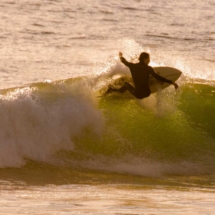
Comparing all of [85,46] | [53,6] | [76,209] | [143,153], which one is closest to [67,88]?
[143,153]

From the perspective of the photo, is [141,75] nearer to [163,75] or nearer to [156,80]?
→ [156,80]

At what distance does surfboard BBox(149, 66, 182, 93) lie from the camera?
1603 cm

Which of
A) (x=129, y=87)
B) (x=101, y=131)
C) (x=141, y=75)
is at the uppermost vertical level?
(x=141, y=75)

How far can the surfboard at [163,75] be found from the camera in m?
16.0

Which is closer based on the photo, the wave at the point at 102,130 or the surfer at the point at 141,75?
the wave at the point at 102,130

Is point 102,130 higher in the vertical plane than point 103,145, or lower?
higher

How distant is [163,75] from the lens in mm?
16344

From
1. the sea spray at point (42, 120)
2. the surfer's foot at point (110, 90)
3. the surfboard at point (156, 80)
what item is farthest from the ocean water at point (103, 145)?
the surfboard at point (156, 80)

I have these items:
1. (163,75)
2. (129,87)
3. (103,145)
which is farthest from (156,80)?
(103,145)

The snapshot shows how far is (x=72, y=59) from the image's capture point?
27000mm

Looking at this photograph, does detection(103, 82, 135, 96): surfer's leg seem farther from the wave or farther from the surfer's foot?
the wave

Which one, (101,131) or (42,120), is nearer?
(42,120)

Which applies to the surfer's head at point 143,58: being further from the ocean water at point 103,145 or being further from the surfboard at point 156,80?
the ocean water at point 103,145

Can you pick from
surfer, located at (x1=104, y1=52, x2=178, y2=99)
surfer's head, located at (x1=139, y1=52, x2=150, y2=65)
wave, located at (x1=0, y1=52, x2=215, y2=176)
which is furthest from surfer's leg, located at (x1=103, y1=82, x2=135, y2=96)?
surfer's head, located at (x1=139, y1=52, x2=150, y2=65)
